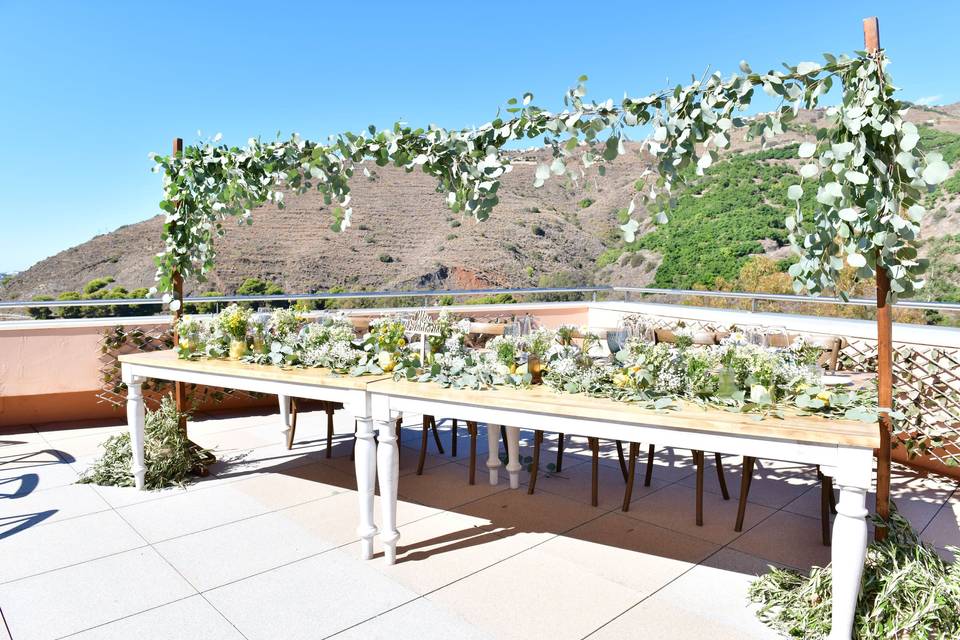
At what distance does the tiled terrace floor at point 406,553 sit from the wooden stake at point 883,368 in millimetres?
548

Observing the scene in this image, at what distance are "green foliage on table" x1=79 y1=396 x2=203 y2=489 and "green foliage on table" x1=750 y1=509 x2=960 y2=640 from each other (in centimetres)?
307

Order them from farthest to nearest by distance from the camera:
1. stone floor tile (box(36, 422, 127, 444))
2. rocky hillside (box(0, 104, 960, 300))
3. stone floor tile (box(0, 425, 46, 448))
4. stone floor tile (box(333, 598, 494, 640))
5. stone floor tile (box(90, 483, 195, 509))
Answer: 1. rocky hillside (box(0, 104, 960, 300))
2. stone floor tile (box(36, 422, 127, 444))
3. stone floor tile (box(0, 425, 46, 448))
4. stone floor tile (box(90, 483, 195, 509))
5. stone floor tile (box(333, 598, 494, 640))

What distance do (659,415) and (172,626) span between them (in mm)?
1753

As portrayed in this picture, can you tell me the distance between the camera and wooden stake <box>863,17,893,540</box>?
1.92m

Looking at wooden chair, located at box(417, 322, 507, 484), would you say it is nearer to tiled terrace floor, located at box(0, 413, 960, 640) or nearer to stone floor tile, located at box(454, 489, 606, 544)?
tiled terrace floor, located at box(0, 413, 960, 640)

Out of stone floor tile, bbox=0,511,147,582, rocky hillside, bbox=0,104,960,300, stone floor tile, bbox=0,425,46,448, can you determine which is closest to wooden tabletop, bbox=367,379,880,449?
stone floor tile, bbox=0,511,147,582

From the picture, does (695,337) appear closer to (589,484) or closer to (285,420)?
(589,484)

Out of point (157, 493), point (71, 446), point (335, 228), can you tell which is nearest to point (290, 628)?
point (157, 493)

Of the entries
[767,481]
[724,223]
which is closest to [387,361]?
[767,481]

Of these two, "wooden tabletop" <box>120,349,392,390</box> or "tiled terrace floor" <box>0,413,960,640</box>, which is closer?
"tiled terrace floor" <box>0,413,960,640</box>

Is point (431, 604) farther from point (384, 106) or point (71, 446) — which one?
point (384, 106)

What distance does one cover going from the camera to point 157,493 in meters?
3.34

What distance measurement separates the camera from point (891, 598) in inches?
72.7

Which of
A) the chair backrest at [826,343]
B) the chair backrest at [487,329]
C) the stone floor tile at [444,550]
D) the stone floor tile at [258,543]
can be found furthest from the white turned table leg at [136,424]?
the chair backrest at [826,343]
